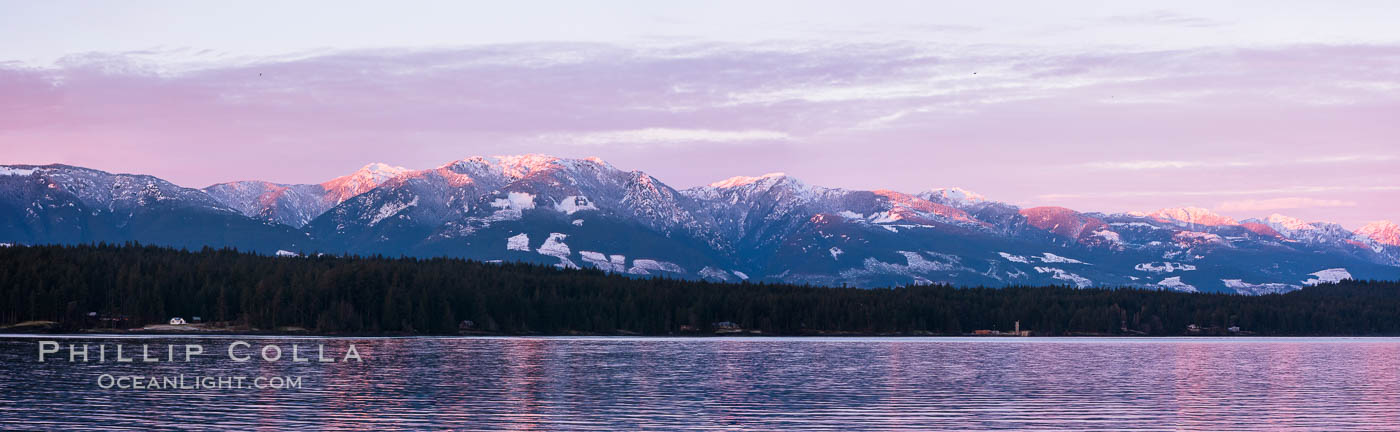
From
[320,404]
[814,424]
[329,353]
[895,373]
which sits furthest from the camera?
[329,353]

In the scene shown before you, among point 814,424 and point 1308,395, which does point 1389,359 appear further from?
point 814,424

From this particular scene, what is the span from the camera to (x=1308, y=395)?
108 m

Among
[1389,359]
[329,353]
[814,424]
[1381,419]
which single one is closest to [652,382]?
[814,424]

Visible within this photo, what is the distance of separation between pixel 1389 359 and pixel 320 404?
151m

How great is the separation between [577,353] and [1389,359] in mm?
106381

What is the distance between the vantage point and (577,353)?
187125mm

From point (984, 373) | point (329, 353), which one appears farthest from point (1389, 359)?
point (329, 353)

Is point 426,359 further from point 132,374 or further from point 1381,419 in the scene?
point 1381,419

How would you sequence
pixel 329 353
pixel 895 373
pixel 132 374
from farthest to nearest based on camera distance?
1. pixel 329 353
2. pixel 895 373
3. pixel 132 374

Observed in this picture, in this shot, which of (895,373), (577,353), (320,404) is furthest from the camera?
(577,353)

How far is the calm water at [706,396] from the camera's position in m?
82.2

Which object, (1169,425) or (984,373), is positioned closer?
(1169,425)

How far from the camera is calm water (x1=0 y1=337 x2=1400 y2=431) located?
270ft

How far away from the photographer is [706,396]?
103 metres
